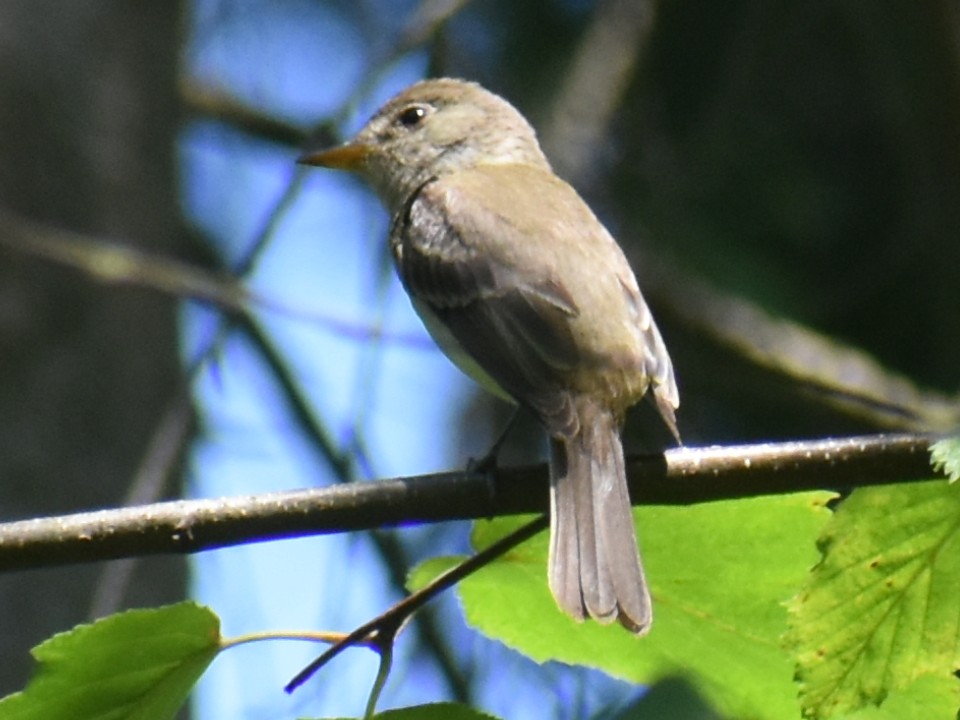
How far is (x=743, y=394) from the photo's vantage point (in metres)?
5.70

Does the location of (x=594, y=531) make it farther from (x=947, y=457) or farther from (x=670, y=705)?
(x=670, y=705)

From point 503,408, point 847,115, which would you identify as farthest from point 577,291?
point 847,115

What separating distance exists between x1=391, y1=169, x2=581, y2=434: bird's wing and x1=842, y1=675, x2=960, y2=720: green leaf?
3.28ft

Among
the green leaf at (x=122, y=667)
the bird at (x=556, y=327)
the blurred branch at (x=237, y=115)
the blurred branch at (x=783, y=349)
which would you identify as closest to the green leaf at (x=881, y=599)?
the bird at (x=556, y=327)

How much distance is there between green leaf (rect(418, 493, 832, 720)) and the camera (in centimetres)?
234

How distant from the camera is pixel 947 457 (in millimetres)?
2107

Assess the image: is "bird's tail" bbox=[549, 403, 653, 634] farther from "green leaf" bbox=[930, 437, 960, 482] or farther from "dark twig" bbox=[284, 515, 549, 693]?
"green leaf" bbox=[930, 437, 960, 482]

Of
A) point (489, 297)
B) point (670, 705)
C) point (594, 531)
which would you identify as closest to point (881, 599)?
point (594, 531)

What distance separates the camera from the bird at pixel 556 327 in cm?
259

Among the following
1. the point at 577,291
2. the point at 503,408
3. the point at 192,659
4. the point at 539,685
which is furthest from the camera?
the point at 503,408

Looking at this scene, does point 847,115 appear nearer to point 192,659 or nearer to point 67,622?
point 67,622

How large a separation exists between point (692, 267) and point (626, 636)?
4.53 m

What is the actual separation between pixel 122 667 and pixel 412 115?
3520 millimetres

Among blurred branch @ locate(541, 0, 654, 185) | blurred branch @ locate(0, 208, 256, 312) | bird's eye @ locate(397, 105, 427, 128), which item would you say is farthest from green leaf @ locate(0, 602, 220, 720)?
A: blurred branch @ locate(541, 0, 654, 185)
